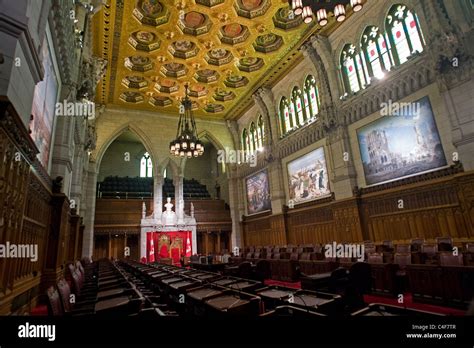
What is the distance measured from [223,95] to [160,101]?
4.26 meters

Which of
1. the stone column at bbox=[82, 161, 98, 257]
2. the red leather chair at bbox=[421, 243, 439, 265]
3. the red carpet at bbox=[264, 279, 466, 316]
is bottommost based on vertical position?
the red carpet at bbox=[264, 279, 466, 316]

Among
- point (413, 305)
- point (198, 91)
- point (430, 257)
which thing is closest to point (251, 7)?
point (198, 91)

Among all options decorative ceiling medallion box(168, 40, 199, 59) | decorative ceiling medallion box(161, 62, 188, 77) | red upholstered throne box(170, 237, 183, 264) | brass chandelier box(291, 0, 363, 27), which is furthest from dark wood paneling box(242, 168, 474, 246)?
decorative ceiling medallion box(161, 62, 188, 77)

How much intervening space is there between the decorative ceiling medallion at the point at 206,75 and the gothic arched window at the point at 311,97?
5261 mm

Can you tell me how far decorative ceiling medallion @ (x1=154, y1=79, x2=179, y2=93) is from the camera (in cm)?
1537

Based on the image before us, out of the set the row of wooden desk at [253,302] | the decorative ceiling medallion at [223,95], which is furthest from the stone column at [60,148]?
the decorative ceiling medallion at [223,95]

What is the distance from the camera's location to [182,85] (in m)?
15.9

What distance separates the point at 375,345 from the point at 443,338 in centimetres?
35

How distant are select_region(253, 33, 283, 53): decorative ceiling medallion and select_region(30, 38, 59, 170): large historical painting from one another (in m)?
9.50

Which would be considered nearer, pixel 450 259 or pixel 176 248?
pixel 450 259

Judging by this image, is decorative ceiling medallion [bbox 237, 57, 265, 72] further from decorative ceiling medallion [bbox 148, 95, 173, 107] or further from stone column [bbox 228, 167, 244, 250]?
stone column [bbox 228, 167, 244, 250]

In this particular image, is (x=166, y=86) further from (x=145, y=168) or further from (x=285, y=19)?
(x=145, y=168)

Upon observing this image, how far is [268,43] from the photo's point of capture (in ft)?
42.3

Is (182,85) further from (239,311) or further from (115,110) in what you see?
(239,311)
